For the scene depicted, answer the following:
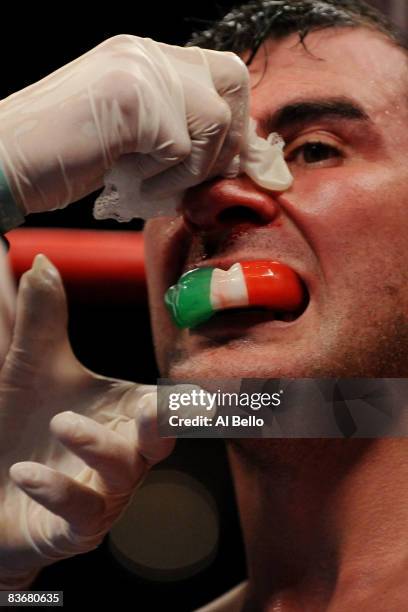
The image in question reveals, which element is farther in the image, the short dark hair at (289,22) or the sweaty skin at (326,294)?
the short dark hair at (289,22)

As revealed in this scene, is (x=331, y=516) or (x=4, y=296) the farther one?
(x=331, y=516)

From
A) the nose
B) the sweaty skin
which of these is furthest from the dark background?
the nose

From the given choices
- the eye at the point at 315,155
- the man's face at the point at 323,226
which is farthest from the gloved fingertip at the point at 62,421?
the eye at the point at 315,155

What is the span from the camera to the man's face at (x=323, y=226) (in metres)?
0.91

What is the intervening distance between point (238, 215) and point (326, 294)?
0.13 metres

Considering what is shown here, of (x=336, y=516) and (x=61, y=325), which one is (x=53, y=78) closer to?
(x=61, y=325)

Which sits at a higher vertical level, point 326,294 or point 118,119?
point 118,119

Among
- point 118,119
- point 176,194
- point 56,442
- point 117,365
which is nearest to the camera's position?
point 118,119

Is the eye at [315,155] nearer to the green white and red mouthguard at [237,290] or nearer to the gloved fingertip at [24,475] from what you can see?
the green white and red mouthguard at [237,290]

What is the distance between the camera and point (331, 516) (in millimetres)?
967

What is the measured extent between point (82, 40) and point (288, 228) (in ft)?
1.27

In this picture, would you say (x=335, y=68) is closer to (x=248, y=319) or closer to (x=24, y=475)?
(x=248, y=319)

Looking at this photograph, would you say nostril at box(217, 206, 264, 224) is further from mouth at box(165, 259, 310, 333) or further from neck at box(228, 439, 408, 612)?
neck at box(228, 439, 408, 612)

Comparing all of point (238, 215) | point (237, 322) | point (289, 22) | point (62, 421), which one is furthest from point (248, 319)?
point (289, 22)
